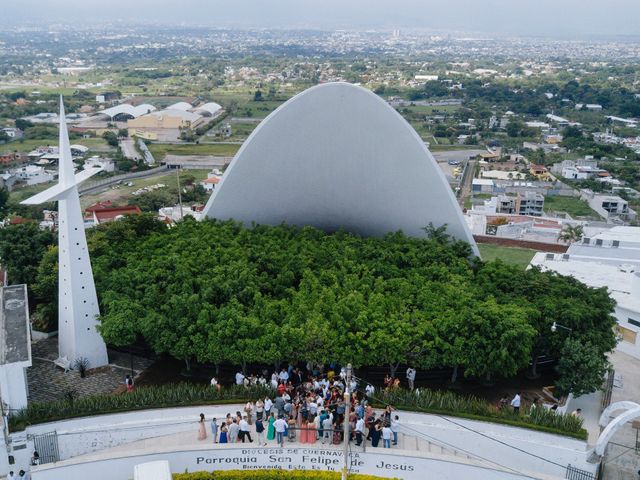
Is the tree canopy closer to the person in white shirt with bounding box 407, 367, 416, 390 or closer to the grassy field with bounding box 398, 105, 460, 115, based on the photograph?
the person in white shirt with bounding box 407, 367, 416, 390

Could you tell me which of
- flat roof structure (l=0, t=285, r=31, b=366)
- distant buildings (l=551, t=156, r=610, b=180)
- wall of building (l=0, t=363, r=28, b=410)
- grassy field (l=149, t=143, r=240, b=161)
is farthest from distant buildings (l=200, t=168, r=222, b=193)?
wall of building (l=0, t=363, r=28, b=410)

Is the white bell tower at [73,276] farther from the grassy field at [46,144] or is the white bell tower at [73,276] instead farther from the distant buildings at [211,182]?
the grassy field at [46,144]

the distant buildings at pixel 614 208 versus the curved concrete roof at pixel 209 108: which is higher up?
the curved concrete roof at pixel 209 108

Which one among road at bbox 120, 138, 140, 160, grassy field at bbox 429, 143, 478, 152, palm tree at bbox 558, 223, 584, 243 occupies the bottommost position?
road at bbox 120, 138, 140, 160

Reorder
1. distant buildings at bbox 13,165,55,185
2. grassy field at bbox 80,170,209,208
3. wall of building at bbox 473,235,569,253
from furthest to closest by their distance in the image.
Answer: distant buildings at bbox 13,165,55,185 → grassy field at bbox 80,170,209,208 → wall of building at bbox 473,235,569,253

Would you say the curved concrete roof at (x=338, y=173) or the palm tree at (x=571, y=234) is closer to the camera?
the curved concrete roof at (x=338, y=173)

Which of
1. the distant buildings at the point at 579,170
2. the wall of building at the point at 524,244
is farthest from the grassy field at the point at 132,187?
the distant buildings at the point at 579,170
